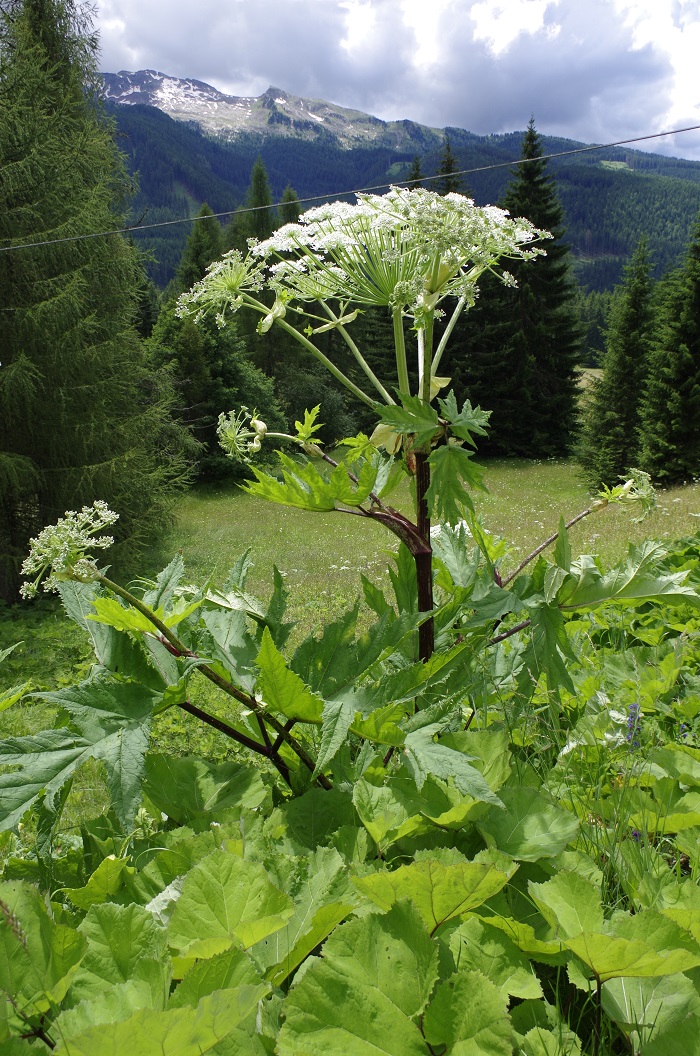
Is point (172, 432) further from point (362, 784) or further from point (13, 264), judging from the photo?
point (362, 784)

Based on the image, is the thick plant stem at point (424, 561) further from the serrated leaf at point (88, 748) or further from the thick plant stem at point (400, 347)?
the serrated leaf at point (88, 748)

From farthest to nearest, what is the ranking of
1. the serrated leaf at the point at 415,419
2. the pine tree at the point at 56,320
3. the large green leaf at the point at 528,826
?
the pine tree at the point at 56,320
the serrated leaf at the point at 415,419
the large green leaf at the point at 528,826

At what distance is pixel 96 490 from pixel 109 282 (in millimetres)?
4528

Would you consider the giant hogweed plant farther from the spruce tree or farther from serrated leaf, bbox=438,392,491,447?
the spruce tree

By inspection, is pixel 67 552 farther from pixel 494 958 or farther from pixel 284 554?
pixel 284 554

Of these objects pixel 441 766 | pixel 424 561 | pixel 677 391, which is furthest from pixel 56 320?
pixel 677 391

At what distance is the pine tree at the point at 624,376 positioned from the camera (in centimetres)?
2592

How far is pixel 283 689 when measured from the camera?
112 cm

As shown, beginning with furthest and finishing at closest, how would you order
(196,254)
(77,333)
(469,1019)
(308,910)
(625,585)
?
(196,254) → (77,333) → (625,585) → (308,910) → (469,1019)

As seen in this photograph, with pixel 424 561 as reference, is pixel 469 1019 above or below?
below

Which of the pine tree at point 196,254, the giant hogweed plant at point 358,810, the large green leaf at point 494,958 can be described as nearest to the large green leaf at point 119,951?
the giant hogweed plant at point 358,810

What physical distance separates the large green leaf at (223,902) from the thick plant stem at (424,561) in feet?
2.48

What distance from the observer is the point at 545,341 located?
31.2 m

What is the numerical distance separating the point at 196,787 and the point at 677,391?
25062mm
